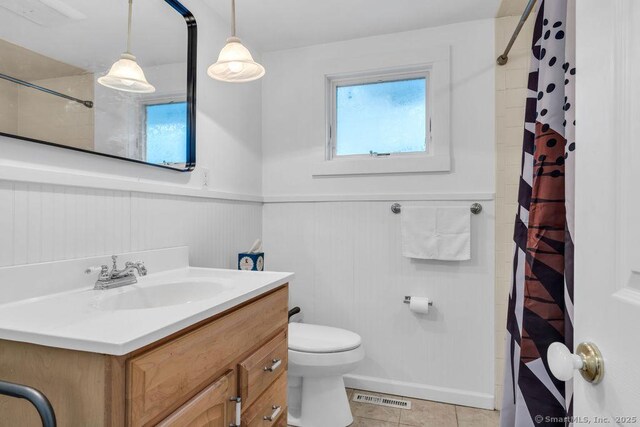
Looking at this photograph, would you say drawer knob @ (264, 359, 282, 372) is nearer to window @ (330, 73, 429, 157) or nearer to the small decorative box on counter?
the small decorative box on counter

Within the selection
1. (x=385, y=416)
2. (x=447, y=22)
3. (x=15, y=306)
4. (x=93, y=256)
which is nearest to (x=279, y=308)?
(x=93, y=256)

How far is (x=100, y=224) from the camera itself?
1.21 meters

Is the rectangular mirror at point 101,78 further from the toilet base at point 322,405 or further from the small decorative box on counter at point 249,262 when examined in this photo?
the toilet base at point 322,405

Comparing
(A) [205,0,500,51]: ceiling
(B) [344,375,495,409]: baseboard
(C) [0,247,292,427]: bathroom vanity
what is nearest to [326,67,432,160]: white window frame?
(A) [205,0,500,51]: ceiling

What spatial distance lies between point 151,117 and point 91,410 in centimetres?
111

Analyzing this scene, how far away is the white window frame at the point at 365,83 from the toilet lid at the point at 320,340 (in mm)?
1069

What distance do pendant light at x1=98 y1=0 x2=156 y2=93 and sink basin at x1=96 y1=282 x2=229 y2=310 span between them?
73 centimetres

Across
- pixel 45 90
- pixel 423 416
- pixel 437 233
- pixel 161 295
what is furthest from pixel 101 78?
pixel 423 416

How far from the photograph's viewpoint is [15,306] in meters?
0.91

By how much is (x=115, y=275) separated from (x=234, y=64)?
970 mm

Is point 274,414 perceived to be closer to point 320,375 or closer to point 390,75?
point 320,375

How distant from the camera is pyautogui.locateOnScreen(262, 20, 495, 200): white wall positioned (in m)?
1.99

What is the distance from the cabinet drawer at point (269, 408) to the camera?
1.12 meters

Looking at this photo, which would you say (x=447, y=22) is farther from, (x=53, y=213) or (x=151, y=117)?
(x=53, y=213)
